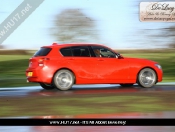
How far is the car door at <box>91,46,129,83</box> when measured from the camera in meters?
16.1

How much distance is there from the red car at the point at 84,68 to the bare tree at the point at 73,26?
702 inches

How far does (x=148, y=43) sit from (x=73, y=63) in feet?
59.3

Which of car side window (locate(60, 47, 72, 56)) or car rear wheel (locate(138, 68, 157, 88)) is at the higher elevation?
car side window (locate(60, 47, 72, 56))

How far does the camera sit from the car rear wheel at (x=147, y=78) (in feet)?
54.1

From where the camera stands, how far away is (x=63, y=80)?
15.6 meters

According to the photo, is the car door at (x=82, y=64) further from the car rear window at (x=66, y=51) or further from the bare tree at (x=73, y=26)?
the bare tree at (x=73, y=26)

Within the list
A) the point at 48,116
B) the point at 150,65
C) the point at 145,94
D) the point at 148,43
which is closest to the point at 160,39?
the point at 148,43

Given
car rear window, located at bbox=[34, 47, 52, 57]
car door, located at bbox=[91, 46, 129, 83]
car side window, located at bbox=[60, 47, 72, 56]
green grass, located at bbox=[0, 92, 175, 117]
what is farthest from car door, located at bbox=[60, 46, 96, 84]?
green grass, located at bbox=[0, 92, 175, 117]

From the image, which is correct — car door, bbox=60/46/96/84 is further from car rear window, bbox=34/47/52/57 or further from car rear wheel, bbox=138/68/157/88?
car rear wheel, bbox=138/68/157/88

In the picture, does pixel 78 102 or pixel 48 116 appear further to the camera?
pixel 78 102

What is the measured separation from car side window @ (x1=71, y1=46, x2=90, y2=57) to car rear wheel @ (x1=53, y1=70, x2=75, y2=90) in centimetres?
87

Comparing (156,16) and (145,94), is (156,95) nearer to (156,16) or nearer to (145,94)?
(145,94)

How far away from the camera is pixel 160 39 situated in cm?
3225

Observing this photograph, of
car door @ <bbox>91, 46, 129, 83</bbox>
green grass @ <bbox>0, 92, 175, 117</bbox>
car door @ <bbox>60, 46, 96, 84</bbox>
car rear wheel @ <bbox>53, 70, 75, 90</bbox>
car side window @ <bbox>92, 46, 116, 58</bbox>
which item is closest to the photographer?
green grass @ <bbox>0, 92, 175, 117</bbox>
